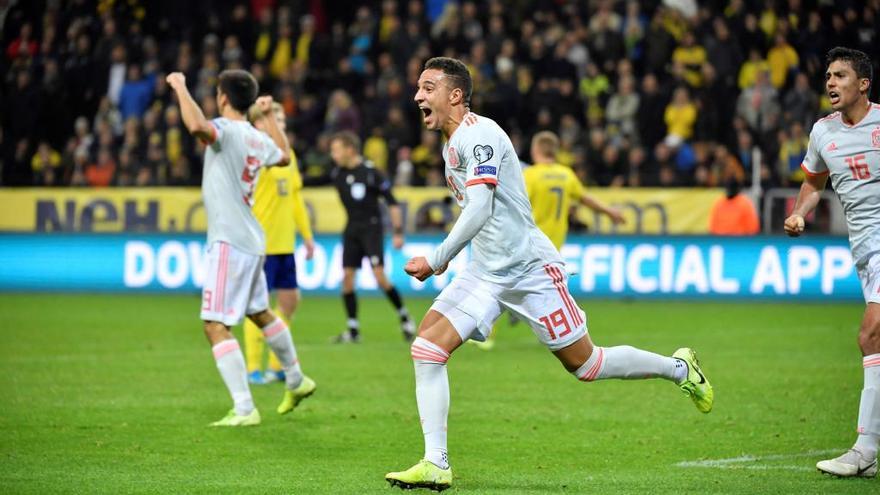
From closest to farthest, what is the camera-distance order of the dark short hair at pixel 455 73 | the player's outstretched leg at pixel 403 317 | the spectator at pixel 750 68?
1. the dark short hair at pixel 455 73
2. the player's outstretched leg at pixel 403 317
3. the spectator at pixel 750 68

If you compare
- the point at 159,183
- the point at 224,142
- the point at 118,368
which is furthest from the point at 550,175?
the point at 159,183

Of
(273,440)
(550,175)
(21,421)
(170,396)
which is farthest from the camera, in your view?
(550,175)

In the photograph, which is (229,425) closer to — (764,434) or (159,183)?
(764,434)

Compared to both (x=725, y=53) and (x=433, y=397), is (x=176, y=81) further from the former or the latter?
(x=725, y=53)

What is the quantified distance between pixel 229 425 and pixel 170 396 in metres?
1.69

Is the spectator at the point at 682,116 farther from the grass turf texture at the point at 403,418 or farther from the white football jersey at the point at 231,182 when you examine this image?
the white football jersey at the point at 231,182

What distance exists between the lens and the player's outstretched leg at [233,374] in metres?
9.34

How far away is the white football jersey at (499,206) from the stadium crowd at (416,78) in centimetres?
1508

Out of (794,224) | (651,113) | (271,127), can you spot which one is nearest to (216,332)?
(271,127)

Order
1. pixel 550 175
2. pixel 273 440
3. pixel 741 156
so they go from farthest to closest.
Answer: pixel 741 156 → pixel 550 175 → pixel 273 440

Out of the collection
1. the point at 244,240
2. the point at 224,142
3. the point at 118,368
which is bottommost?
the point at 118,368

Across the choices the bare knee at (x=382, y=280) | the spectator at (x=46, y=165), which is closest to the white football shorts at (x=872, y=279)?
the bare knee at (x=382, y=280)

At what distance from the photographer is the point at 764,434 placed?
912cm

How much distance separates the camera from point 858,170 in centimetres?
787
